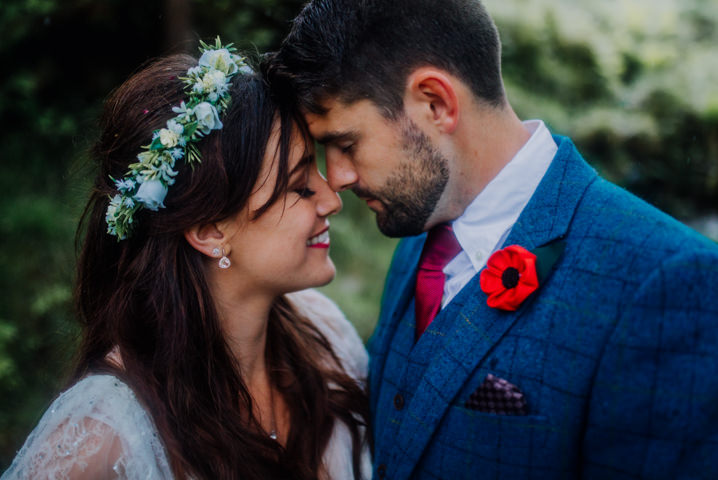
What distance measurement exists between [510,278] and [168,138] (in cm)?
129

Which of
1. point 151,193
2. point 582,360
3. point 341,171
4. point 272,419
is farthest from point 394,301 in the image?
point 151,193

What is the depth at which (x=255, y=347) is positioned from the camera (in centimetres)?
256

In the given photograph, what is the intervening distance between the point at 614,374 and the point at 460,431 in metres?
0.52

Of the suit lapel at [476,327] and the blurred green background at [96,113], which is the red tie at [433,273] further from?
the blurred green background at [96,113]

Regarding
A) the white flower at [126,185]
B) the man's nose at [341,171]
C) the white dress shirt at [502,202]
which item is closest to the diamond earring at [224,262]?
the white flower at [126,185]

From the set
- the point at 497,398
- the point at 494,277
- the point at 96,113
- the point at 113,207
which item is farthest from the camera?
the point at 96,113

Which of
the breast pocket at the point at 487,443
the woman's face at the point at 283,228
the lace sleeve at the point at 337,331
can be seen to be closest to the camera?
the breast pocket at the point at 487,443

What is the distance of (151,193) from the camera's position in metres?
2.06

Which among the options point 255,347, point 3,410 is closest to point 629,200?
point 255,347

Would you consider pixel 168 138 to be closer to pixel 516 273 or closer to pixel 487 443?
pixel 516 273

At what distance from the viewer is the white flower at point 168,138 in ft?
6.70

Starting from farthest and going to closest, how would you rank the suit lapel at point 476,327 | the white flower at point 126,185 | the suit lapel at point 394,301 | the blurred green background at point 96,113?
the blurred green background at point 96,113 → the suit lapel at point 394,301 → the white flower at point 126,185 → the suit lapel at point 476,327

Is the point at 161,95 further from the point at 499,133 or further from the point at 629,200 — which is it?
the point at 629,200

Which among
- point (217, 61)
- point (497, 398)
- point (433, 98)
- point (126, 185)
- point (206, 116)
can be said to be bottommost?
point (497, 398)
